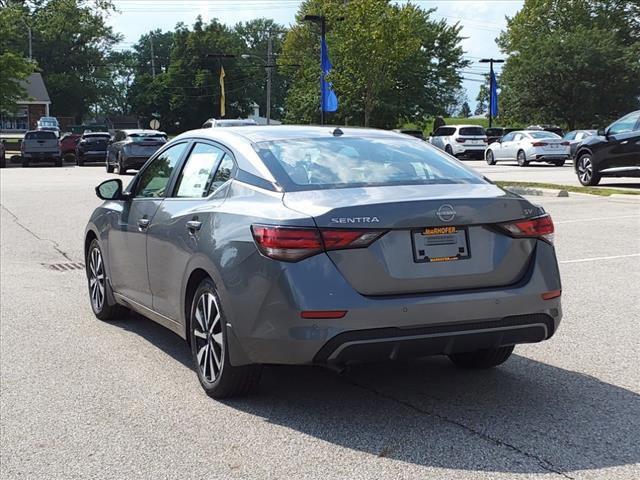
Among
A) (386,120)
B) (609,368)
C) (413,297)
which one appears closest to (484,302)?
(413,297)

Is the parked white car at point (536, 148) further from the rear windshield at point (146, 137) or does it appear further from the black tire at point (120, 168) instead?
the black tire at point (120, 168)

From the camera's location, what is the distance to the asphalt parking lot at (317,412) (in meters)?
4.09

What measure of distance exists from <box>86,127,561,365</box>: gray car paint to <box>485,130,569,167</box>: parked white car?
31.4 m

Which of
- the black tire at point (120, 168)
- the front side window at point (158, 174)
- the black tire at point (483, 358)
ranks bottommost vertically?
the black tire at point (120, 168)

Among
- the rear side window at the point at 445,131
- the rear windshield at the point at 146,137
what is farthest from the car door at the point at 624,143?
the rear side window at the point at 445,131

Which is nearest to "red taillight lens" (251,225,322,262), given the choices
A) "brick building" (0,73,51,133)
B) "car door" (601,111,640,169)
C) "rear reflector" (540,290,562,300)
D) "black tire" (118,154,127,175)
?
"rear reflector" (540,290,562,300)

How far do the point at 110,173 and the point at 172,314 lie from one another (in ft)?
98.1

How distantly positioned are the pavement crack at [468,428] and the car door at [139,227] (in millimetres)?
1709

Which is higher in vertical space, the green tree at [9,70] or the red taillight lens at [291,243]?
the green tree at [9,70]

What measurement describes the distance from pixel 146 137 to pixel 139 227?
88.8 ft

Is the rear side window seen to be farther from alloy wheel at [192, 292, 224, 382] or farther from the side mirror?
alloy wheel at [192, 292, 224, 382]

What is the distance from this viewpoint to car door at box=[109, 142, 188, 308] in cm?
617

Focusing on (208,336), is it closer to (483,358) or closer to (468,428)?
(468,428)

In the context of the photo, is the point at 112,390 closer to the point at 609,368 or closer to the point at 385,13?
the point at 609,368
